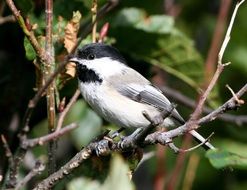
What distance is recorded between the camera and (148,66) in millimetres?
3152

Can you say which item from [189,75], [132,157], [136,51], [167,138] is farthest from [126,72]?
[167,138]

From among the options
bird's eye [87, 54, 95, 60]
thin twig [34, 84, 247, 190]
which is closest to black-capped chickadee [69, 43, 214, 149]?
bird's eye [87, 54, 95, 60]

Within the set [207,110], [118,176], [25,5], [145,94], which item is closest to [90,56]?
[145,94]

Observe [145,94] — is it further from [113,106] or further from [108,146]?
[108,146]

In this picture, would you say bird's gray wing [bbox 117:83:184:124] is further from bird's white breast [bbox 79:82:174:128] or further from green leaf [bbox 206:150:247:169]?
green leaf [bbox 206:150:247:169]

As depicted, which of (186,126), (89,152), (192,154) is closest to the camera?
(186,126)

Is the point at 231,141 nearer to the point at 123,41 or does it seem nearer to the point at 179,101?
the point at 179,101

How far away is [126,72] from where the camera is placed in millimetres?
2912

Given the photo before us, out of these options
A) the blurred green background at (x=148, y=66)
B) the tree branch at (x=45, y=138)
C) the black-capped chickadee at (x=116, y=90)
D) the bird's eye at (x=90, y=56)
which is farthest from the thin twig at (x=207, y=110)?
the tree branch at (x=45, y=138)

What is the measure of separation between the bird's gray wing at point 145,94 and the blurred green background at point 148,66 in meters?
0.21

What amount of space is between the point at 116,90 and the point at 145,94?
13cm

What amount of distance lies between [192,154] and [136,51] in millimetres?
700

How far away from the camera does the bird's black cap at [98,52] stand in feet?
8.77

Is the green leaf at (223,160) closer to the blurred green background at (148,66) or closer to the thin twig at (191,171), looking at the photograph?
the blurred green background at (148,66)
